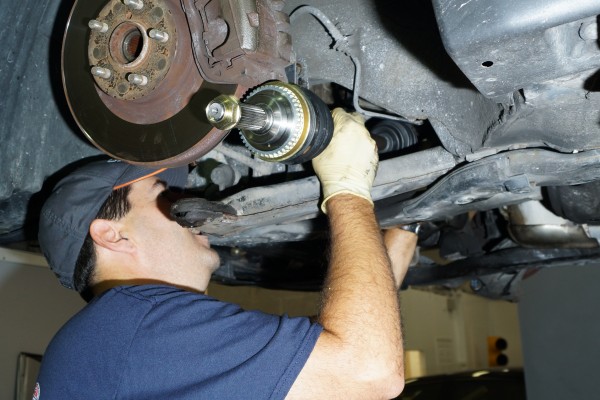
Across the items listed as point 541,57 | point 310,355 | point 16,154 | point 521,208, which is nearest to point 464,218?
point 521,208

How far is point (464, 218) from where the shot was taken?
5.26ft

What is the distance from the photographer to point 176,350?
875mm

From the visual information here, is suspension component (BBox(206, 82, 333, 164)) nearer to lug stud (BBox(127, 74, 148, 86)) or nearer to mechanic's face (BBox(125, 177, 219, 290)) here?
Result: lug stud (BBox(127, 74, 148, 86))

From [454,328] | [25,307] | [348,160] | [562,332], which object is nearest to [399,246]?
[348,160]

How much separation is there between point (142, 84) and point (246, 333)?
396 millimetres

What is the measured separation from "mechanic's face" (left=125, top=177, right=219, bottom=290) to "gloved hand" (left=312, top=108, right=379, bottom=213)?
1.09 feet

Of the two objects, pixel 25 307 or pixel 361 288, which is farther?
pixel 25 307

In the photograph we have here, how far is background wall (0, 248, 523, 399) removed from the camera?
269 cm

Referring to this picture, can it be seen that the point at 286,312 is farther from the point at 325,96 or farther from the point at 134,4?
the point at 134,4

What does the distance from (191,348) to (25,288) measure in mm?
2236

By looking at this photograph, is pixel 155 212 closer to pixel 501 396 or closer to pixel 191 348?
pixel 191 348

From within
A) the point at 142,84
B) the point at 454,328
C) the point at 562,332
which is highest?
the point at 142,84

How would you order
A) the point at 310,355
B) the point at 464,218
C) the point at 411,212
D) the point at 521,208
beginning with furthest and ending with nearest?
1. the point at 464,218
2. the point at 521,208
3. the point at 411,212
4. the point at 310,355

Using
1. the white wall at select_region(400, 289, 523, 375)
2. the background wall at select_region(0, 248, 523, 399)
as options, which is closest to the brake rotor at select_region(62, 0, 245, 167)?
the background wall at select_region(0, 248, 523, 399)
